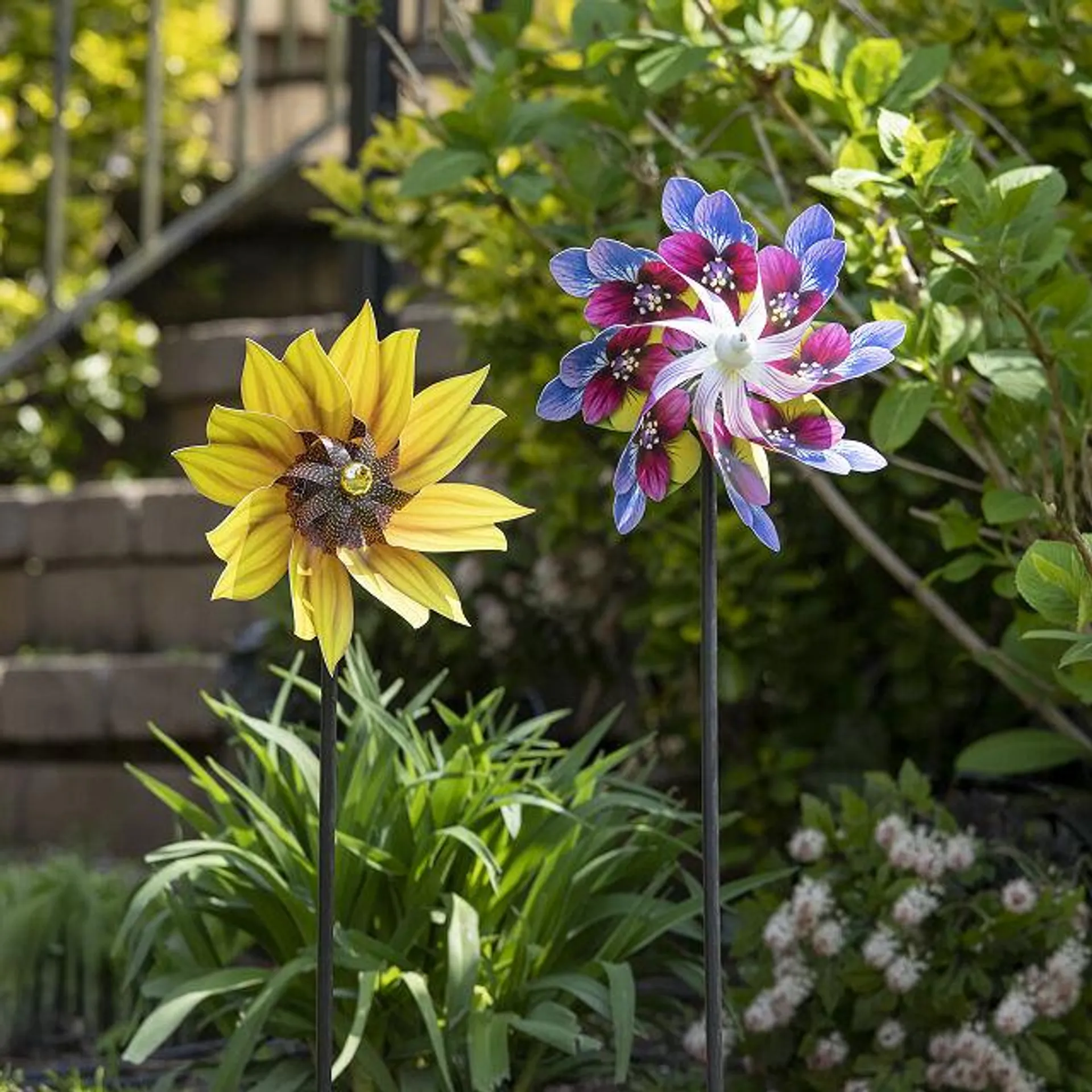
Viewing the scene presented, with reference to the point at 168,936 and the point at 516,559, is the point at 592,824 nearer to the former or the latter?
the point at 168,936

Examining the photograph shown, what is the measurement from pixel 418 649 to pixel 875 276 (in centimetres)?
165

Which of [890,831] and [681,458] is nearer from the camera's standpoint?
[681,458]

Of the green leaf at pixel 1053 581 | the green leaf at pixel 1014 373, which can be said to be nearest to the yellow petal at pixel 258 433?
the green leaf at pixel 1053 581

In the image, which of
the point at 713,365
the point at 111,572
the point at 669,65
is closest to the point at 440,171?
the point at 669,65

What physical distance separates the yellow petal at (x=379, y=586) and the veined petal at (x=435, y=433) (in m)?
0.08

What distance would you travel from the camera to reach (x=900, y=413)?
2396 mm

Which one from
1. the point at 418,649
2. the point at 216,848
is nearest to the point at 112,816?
the point at 418,649

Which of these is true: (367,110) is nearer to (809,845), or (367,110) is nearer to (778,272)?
(809,845)

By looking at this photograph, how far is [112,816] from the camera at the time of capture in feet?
15.3

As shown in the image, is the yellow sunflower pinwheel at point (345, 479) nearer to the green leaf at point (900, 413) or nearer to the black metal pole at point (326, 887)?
the black metal pole at point (326, 887)

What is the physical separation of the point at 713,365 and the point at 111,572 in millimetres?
3448

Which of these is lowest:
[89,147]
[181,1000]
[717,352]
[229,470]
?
[181,1000]

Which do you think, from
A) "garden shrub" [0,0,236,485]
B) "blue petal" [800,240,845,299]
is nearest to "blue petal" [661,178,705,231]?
"blue petal" [800,240,845,299]

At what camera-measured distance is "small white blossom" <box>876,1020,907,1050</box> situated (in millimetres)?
2547
